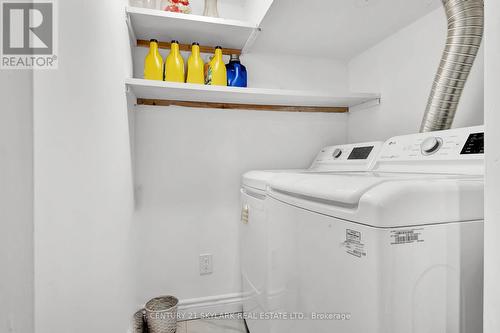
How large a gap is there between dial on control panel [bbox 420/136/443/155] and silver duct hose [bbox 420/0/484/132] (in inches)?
4.0

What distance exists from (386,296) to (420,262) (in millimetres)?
114

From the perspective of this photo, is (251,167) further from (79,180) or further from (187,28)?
(79,180)

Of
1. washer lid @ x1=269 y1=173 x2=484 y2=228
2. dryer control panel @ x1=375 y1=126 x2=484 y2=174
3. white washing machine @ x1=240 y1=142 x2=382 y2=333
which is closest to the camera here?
washer lid @ x1=269 y1=173 x2=484 y2=228

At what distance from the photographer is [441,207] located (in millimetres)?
619

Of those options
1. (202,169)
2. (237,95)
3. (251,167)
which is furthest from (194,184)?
(237,95)

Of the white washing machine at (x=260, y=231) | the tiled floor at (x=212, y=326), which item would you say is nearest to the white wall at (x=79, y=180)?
the white washing machine at (x=260, y=231)

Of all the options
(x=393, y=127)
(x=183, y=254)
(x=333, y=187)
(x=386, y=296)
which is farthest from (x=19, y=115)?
(x=393, y=127)

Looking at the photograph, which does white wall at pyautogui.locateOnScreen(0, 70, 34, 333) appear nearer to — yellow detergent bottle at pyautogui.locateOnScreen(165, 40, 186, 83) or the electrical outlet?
yellow detergent bottle at pyautogui.locateOnScreen(165, 40, 186, 83)

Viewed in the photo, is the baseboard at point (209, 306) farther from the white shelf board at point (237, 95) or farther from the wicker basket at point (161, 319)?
the white shelf board at point (237, 95)

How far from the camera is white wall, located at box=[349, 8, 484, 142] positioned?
1246mm

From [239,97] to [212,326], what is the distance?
4.96 ft

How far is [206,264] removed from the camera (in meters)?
1.87
